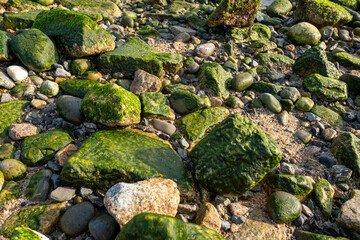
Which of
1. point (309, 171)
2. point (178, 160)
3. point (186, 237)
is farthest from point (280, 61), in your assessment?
point (186, 237)

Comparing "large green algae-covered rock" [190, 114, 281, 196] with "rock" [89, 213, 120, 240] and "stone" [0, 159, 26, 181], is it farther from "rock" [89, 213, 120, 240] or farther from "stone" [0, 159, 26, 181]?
"stone" [0, 159, 26, 181]

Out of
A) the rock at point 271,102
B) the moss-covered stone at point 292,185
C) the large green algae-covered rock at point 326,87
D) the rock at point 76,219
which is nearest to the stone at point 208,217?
the moss-covered stone at point 292,185

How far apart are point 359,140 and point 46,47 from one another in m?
5.01

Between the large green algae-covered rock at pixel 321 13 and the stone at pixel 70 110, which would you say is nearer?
the stone at pixel 70 110

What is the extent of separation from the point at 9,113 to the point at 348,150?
4677 mm

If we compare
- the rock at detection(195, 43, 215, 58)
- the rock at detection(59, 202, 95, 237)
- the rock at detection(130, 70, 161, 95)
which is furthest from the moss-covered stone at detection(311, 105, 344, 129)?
the rock at detection(59, 202, 95, 237)

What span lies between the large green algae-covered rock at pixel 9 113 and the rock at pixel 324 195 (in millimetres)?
3962

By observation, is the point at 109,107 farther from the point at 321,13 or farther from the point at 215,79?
the point at 321,13

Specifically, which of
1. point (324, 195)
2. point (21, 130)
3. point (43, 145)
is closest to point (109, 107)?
point (43, 145)

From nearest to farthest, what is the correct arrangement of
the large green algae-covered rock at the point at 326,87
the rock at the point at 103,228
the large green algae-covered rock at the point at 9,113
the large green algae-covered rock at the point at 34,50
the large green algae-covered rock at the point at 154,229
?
the large green algae-covered rock at the point at 154,229, the rock at the point at 103,228, the large green algae-covered rock at the point at 9,113, the large green algae-covered rock at the point at 34,50, the large green algae-covered rock at the point at 326,87

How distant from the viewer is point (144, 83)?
14.6 feet

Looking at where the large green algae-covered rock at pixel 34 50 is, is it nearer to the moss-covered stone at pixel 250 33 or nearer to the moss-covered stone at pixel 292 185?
the moss-covered stone at pixel 250 33

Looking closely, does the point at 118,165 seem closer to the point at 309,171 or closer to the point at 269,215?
the point at 269,215

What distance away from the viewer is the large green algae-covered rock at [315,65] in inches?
209
